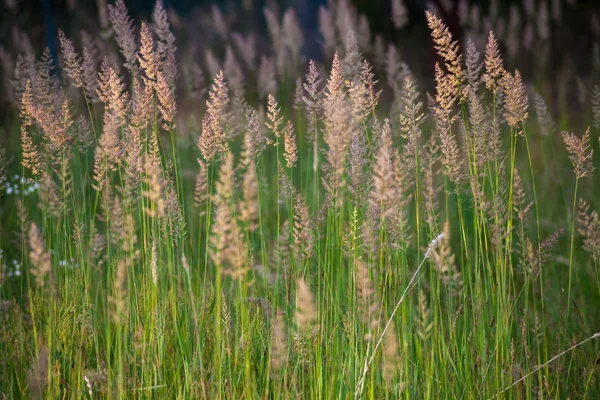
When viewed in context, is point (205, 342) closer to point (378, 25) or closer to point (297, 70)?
point (297, 70)

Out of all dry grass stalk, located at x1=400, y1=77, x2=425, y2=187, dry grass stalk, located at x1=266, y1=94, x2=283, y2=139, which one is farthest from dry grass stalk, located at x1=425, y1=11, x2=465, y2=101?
dry grass stalk, located at x1=266, y1=94, x2=283, y2=139

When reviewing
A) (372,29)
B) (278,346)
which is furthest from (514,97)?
(372,29)

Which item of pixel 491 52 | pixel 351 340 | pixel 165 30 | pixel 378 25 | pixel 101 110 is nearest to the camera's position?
pixel 351 340

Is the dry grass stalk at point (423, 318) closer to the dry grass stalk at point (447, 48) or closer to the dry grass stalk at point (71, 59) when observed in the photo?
the dry grass stalk at point (447, 48)

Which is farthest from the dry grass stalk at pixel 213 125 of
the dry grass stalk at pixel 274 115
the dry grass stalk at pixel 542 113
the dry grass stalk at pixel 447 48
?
the dry grass stalk at pixel 542 113

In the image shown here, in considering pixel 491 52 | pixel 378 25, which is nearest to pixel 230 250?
pixel 491 52

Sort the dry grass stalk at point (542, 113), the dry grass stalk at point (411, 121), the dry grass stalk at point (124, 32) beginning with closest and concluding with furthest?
the dry grass stalk at point (411, 121) < the dry grass stalk at point (124, 32) < the dry grass stalk at point (542, 113)

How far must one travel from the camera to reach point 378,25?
10.1 meters

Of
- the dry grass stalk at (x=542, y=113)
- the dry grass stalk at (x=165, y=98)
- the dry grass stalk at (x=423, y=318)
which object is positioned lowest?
the dry grass stalk at (x=423, y=318)

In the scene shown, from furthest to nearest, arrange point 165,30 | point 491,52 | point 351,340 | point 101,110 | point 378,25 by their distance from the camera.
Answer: point 378,25 → point 101,110 → point 165,30 → point 491,52 → point 351,340

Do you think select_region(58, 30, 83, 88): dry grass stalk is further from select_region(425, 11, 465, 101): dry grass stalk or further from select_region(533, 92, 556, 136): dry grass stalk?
select_region(533, 92, 556, 136): dry grass stalk

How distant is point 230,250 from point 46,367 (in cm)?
83

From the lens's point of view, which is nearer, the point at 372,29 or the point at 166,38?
the point at 166,38

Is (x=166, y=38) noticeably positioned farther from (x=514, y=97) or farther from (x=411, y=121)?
(x=514, y=97)
